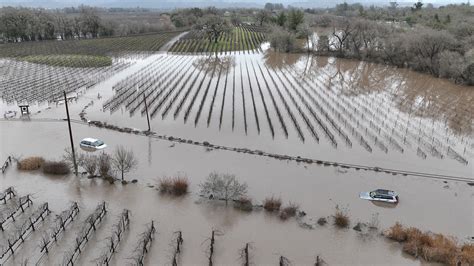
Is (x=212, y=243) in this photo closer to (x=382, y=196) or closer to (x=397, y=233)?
(x=397, y=233)

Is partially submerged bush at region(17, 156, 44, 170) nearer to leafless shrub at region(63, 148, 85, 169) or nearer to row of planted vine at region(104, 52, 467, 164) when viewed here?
leafless shrub at region(63, 148, 85, 169)

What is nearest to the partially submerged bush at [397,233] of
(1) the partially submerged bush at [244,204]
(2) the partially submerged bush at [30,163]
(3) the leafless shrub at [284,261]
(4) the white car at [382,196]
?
(4) the white car at [382,196]

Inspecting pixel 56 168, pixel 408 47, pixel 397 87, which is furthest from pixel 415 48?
pixel 56 168

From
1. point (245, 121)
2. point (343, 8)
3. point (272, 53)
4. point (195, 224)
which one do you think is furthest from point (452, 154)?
point (343, 8)

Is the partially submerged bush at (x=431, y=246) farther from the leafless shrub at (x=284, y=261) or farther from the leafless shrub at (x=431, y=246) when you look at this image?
the leafless shrub at (x=284, y=261)

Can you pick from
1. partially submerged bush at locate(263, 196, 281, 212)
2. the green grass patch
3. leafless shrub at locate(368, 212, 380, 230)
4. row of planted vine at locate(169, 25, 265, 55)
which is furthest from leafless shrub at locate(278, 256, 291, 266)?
row of planted vine at locate(169, 25, 265, 55)
